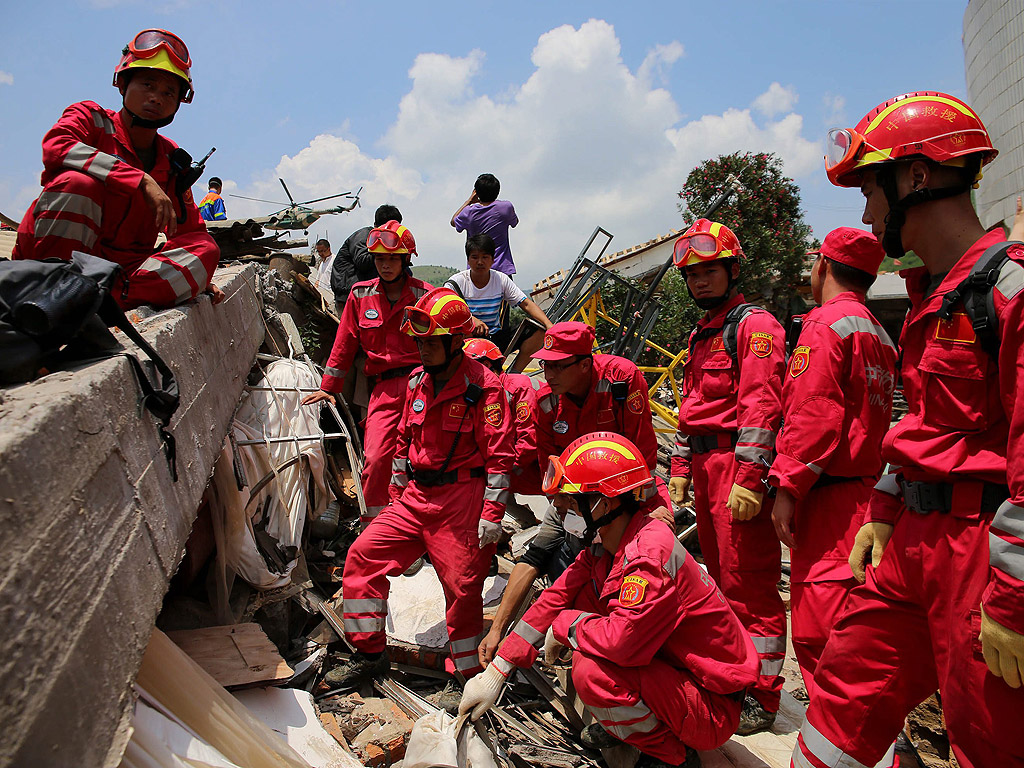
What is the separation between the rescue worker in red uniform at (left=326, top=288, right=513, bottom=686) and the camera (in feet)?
12.2

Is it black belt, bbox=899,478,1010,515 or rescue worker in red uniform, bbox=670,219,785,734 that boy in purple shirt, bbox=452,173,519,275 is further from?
black belt, bbox=899,478,1010,515

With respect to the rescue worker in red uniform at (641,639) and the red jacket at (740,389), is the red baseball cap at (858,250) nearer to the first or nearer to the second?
the red jacket at (740,389)

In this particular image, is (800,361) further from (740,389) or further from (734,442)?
(734,442)

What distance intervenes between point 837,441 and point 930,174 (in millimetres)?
1211

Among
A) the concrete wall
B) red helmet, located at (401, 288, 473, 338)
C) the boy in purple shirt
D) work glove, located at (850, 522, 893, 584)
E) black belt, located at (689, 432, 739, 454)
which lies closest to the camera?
the concrete wall

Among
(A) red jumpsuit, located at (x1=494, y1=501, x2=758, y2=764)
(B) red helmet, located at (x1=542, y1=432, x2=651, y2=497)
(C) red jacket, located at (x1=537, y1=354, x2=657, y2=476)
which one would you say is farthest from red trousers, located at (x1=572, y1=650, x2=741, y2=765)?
(C) red jacket, located at (x1=537, y1=354, x2=657, y2=476)

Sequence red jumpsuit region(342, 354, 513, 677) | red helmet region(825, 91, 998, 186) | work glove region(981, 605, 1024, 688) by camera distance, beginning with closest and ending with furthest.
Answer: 1. work glove region(981, 605, 1024, 688)
2. red helmet region(825, 91, 998, 186)
3. red jumpsuit region(342, 354, 513, 677)

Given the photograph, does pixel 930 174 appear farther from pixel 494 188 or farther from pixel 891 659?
pixel 494 188

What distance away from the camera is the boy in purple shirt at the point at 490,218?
5.74m

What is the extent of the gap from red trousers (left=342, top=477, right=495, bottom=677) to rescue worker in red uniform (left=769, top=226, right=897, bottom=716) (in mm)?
1683

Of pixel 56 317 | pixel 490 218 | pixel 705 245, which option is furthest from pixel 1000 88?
pixel 56 317

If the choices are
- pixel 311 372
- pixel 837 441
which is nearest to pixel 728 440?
pixel 837 441

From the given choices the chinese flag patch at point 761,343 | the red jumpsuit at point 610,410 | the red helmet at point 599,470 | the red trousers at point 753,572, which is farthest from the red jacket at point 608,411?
the red helmet at point 599,470

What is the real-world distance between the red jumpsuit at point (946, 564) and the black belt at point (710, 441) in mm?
1430
